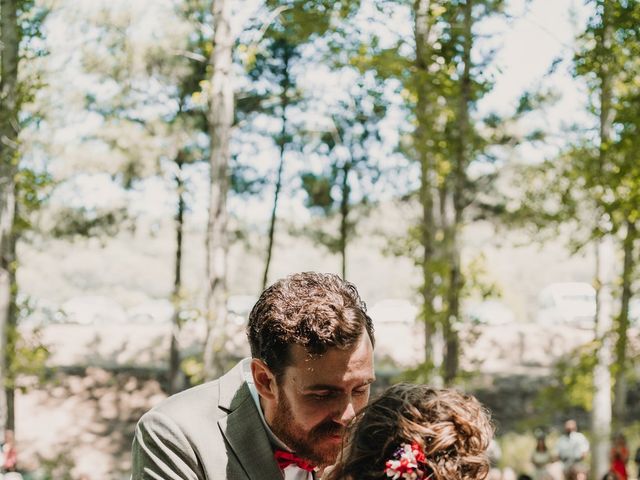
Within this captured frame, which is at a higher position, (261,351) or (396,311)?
(261,351)

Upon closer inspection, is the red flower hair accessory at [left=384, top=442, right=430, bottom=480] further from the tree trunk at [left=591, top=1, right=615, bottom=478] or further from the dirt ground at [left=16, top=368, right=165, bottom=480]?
the dirt ground at [left=16, top=368, right=165, bottom=480]

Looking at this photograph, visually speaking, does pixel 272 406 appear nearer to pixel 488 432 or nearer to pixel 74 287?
pixel 488 432

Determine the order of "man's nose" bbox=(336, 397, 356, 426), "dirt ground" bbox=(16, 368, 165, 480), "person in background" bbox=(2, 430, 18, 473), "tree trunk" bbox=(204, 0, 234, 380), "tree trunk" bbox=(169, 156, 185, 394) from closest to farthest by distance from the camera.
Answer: "man's nose" bbox=(336, 397, 356, 426), "tree trunk" bbox=(204, 0, 234, 380), "person in background" bbox=(2, 430, 18, 473), "tree trunk" bbox=(169, 156, 185, 394), "dirt ground" bbox=(16, 368, 165, 480)

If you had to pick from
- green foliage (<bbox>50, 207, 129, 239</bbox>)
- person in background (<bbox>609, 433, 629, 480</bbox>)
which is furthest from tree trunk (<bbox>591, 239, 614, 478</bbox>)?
green foliage (<bbox>50, 207, 129, 239</bbox>)

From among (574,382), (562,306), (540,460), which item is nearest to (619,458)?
(540,460)

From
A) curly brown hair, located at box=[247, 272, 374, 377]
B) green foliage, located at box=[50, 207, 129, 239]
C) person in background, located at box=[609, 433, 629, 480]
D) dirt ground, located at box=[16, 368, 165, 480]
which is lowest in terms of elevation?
dirt ground, located at box=[16, 368, 165, 480]

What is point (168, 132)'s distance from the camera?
20.2 m

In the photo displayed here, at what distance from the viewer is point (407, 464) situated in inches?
85.6

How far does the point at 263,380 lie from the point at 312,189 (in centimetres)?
1935

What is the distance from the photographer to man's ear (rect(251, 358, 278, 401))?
8.87 ft

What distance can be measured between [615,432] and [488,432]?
1261 centimetres

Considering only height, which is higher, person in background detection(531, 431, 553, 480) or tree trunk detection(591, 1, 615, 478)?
tree trunk detection(591, 1, 615, 478)

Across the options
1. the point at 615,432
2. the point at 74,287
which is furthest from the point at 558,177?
the point at 74,287

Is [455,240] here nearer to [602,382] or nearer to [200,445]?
[602,382]
